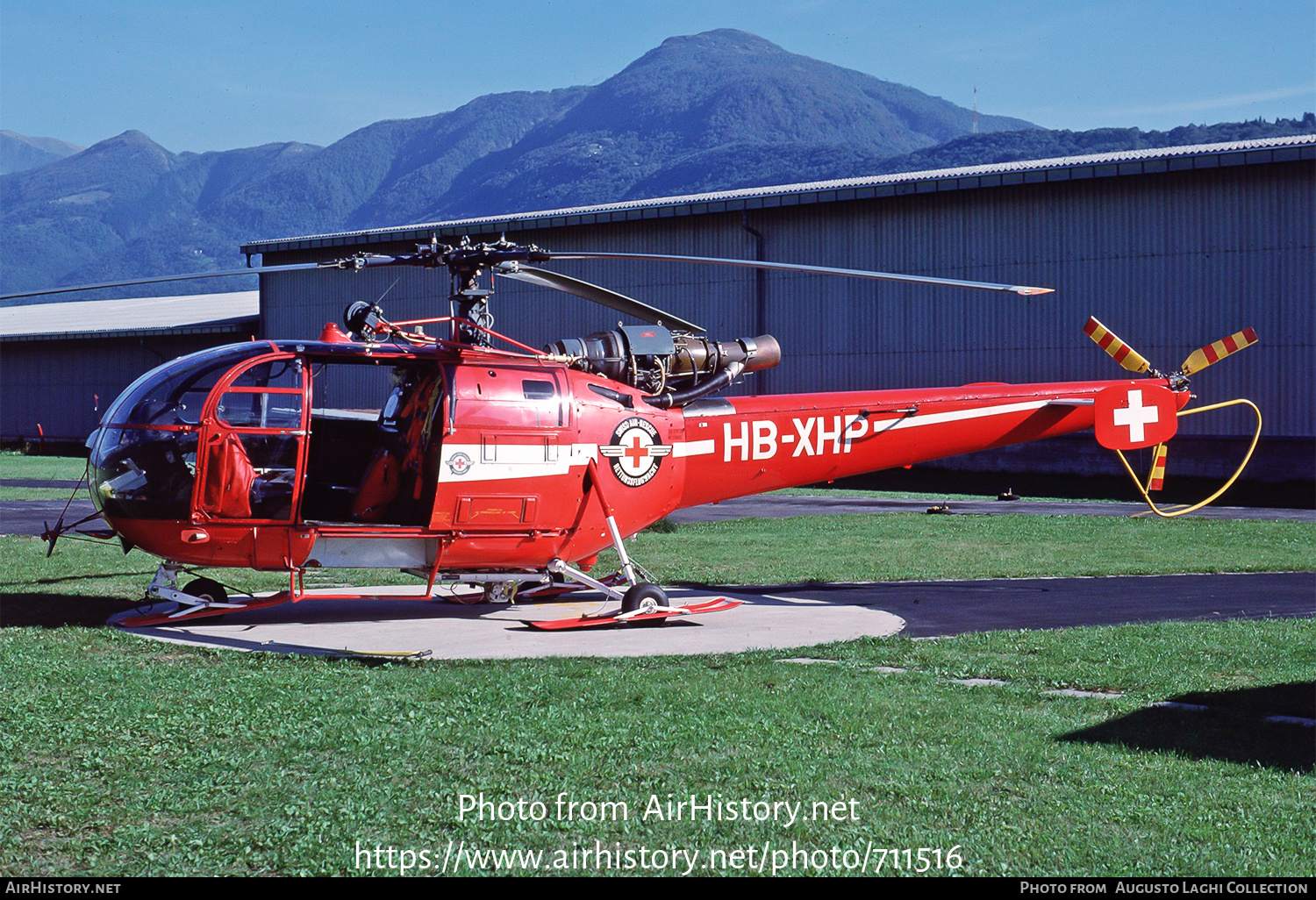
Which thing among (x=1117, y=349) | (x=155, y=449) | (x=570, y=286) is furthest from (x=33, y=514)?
(x=1117, y=349)

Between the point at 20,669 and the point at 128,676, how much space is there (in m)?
0.94

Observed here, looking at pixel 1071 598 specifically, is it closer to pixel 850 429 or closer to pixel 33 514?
pixel 850 429

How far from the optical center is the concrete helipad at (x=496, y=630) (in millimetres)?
10891

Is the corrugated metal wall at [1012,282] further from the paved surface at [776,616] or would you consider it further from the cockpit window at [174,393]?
→ the cockpit window at [174,393]

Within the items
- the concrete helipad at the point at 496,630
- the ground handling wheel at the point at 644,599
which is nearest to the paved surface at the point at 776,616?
the concrete helipad at the point at 496,630

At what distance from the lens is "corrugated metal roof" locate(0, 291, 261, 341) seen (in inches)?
2235

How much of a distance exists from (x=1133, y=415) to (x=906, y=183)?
23575mm

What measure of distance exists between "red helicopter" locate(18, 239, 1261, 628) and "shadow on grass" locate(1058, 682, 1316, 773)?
3.92m

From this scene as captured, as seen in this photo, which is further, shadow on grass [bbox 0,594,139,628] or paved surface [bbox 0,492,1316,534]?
paved surface [bbox 0,492,1316,534]

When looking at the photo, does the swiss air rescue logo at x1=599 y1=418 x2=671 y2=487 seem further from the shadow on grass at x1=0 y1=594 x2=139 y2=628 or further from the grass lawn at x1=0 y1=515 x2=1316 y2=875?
the shadow on grass at x1=0 y1=594 x2=139 y2=628

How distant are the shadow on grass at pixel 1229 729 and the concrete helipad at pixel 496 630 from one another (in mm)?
3520

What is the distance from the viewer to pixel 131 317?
2589 inches

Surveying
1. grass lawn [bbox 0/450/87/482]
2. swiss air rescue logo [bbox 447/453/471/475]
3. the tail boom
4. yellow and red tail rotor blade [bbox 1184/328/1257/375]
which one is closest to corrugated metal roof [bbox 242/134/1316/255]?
grass lawn [bbox 0/450/87/482]
